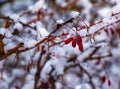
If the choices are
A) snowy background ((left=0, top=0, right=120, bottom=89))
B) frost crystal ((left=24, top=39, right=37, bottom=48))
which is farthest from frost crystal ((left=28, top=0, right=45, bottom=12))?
frost crystal ((left=24, top=39, right=37, bottom=48))

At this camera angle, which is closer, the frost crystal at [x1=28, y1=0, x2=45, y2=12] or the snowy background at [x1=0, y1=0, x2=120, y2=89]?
the snowy background at [x1=0, y1=0, x2=120, y2=89]

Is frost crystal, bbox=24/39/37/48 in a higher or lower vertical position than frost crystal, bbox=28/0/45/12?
lower

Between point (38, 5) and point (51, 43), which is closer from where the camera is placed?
point (51, 43)

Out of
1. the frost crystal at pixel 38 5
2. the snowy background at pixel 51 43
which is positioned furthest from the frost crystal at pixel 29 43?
the frost crystal at pixel 38 5

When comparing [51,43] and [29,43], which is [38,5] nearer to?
[51,43]

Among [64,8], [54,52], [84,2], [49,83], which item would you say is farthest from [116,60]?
[54,52]

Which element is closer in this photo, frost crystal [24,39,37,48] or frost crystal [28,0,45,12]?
frost crystal [24,39,37,48]

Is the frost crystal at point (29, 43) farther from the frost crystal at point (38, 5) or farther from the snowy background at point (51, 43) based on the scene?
the frost crystal at point (38, 5)

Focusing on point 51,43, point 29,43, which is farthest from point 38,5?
point 29,43

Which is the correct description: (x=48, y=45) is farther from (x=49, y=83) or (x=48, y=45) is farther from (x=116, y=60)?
(x=116, y=60)

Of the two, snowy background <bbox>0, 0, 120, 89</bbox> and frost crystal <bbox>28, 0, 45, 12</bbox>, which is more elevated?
frost crystal <bbox>28, 0, 45, 12</bbox>

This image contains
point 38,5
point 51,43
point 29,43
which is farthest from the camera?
point 38,5

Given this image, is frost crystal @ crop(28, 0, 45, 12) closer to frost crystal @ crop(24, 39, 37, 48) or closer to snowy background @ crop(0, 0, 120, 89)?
snowy background @ crop(0, 0, 120, 89)
